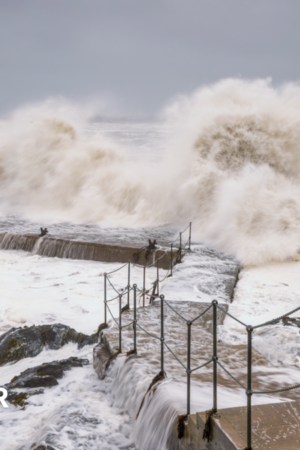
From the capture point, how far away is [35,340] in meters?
4.82

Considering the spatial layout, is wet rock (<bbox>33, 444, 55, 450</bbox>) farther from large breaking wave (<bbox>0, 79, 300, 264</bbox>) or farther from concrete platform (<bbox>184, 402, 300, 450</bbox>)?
large breaking wave (<bbox>0, 79, 300, 264</bbox>)

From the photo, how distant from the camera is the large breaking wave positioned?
9.05m

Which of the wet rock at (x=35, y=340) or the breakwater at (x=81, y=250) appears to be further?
the breakwater at (x=81, y=250)

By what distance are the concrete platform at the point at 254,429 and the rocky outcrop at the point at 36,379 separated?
1874 mm

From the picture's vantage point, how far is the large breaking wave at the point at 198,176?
29.7 feet

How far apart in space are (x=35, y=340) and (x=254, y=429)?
11.6 feet

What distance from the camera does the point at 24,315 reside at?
5855 mm

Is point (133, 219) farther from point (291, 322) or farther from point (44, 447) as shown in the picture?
point (44, 447)

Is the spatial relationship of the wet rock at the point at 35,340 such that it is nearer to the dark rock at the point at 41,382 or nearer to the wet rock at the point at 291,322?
the dark rock at the point at 41,382

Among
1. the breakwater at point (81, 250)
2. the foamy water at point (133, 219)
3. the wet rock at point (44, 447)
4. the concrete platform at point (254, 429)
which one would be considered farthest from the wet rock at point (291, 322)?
the breakwater at point (81, 250)

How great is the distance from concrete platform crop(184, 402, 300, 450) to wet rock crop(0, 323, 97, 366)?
2851 millimetres

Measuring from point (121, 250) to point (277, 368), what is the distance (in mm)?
5787

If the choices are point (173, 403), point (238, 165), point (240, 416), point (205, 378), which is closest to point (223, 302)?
point (205, 378)
